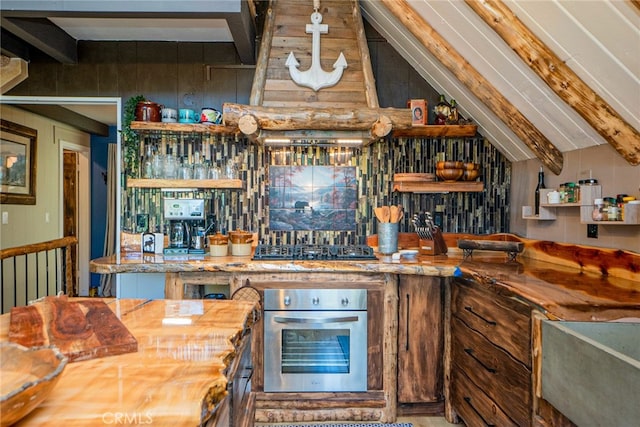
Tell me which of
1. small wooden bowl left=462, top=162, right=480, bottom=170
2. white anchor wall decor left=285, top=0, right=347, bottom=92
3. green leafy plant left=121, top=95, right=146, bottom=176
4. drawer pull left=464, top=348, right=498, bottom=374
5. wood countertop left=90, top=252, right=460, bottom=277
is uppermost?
white anchor wall decor left=285, top=0, right=347, bottom=92

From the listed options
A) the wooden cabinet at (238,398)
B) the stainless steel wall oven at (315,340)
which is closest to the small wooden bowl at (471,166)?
the stainless steel wall oven at (315,340)

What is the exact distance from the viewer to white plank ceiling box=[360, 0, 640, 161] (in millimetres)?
1695

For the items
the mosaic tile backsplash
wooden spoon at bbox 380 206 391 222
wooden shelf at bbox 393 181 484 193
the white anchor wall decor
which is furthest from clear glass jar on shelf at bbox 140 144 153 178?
wooden shelf at bbox 393 181 484 193

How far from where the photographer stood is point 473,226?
3.42 meters

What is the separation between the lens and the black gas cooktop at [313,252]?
2852 mm

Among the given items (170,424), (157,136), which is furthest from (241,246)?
(170,424)

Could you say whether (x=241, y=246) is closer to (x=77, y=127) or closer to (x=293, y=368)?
(x=293, y=368)

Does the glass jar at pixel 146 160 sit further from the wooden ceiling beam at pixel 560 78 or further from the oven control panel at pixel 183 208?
the wooden ceiling beam at pixel 560 78

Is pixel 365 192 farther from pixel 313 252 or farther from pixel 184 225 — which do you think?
pixel 184 225

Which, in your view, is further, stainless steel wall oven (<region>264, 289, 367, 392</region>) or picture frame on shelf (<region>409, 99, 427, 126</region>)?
picture frame on shelf (<region>409, 99, 427, 126</region>)

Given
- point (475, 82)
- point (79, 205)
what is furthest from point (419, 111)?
point (79, 205)

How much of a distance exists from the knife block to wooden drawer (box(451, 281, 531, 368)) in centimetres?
49

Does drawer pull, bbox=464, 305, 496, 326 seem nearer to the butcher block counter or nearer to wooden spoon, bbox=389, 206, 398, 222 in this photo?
wooden spoon, bbox=389, 206, 398, 222

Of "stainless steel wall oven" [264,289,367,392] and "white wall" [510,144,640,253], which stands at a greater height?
"white wall" [510,144,640,253]
